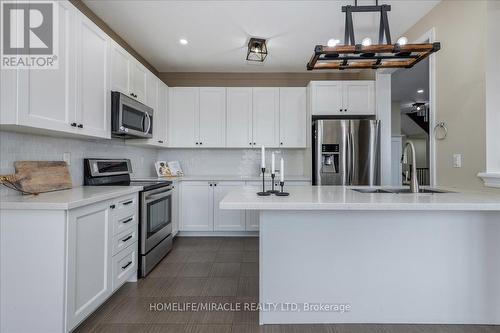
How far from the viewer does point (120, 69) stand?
2701mm

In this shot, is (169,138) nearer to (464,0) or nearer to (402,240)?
(402,240)

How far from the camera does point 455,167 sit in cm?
234

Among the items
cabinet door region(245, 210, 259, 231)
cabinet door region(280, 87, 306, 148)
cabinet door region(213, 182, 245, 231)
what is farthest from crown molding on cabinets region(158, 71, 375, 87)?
cabinet door region(245, 210, 259, 231)

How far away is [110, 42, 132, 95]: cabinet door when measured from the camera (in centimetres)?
257

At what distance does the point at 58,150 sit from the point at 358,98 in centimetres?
376

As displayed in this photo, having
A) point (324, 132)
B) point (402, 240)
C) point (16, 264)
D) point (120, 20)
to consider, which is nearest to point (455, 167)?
point (402, 240)

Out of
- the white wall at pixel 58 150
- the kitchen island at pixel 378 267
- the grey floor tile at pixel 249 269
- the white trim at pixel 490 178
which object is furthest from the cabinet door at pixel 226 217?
the white trim at pixel 490 178

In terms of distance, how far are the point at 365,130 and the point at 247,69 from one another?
6.86 feet

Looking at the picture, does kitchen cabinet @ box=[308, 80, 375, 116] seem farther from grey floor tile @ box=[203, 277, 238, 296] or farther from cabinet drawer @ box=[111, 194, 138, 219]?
cabinet drawer @ box=[111, 194, 138, 219]

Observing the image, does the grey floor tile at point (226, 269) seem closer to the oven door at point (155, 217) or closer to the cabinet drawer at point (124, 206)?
the oven door at point (155, 217)

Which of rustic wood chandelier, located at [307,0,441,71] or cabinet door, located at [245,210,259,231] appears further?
cabinet door, located at [245,210,259,231]

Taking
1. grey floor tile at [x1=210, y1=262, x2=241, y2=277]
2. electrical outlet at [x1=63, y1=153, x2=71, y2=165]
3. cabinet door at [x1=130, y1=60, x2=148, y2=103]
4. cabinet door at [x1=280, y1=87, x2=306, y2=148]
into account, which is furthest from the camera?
cabinet door at [x1=280, y1=87, x2=306, y2=148]

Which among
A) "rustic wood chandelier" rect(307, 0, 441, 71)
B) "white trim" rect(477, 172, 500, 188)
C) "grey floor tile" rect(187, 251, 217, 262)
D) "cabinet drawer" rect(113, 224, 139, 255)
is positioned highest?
"rustic wood chandelier" rect(307, 0, 441, 71)

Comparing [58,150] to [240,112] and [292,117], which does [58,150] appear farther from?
[292,117]
